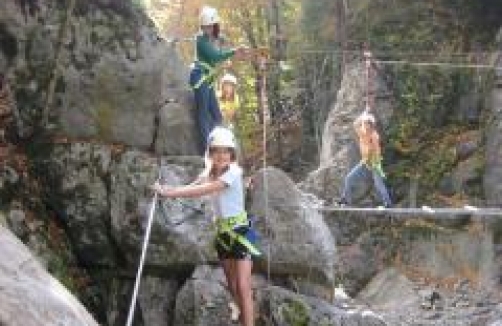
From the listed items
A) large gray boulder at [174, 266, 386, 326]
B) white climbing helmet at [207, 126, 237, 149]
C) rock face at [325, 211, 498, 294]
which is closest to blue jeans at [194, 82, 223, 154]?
large gray boulder at [174, 266, 386, 326]

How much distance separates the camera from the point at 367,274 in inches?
609

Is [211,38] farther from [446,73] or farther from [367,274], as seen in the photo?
[446,73]

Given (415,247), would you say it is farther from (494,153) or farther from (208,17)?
(208,17)

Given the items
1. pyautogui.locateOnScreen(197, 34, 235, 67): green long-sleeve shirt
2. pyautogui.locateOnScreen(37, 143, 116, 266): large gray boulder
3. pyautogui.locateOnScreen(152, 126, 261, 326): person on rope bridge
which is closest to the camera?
pyautogui.locateOnScreen(152, 126, 261, 326): person on rope bridge

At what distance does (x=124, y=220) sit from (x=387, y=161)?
10376 millimetres

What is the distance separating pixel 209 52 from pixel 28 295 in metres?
5.48

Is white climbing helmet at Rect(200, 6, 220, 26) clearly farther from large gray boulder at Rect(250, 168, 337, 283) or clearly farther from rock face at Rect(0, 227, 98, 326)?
rock face at Rect(0, 227, 98, 326)

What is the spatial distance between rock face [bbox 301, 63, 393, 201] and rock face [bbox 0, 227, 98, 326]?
12655mm

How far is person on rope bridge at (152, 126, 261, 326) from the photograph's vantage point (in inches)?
224

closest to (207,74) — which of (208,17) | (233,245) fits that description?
(208,17)

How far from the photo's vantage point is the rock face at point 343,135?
1719cm

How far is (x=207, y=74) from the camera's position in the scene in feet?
29.0

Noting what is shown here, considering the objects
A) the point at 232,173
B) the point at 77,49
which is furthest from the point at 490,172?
the point at 232,173

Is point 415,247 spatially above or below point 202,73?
below
